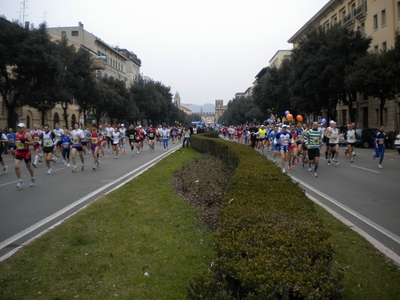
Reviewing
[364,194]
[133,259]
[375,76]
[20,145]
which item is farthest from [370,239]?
[375,76]

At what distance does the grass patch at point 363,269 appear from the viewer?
415 centimetres

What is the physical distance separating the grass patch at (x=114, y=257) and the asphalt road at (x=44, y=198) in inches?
19.2

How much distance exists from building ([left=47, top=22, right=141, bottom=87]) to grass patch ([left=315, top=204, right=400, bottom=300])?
5792 centimetres

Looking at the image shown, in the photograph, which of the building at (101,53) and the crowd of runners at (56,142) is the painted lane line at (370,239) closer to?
the crowd of runners at (56,142)

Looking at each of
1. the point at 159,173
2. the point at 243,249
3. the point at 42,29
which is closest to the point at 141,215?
the point at 243,249

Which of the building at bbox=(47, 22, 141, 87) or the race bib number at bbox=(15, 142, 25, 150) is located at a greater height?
the building at bbox=(47, 22, 141, 87)

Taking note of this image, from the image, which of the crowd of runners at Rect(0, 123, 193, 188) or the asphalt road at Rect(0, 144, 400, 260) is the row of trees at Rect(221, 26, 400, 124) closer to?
the crowd of runners at Rect(0, 123, 193, 188)

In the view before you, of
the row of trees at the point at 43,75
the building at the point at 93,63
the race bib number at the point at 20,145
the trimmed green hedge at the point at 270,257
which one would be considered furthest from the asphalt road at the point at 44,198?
the building at the point at 93,63

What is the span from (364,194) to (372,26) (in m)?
39.3

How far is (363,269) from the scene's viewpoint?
188 inches

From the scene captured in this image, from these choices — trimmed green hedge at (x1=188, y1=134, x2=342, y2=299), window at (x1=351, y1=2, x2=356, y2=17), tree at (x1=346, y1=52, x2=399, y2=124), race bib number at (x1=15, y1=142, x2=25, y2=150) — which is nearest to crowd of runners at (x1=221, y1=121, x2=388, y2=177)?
race bib number at (x1=15, y1=142, x2=25, y2=150)

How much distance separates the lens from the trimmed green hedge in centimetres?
276

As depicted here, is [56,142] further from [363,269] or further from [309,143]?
[363,269]

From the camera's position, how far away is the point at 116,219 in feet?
23.4
